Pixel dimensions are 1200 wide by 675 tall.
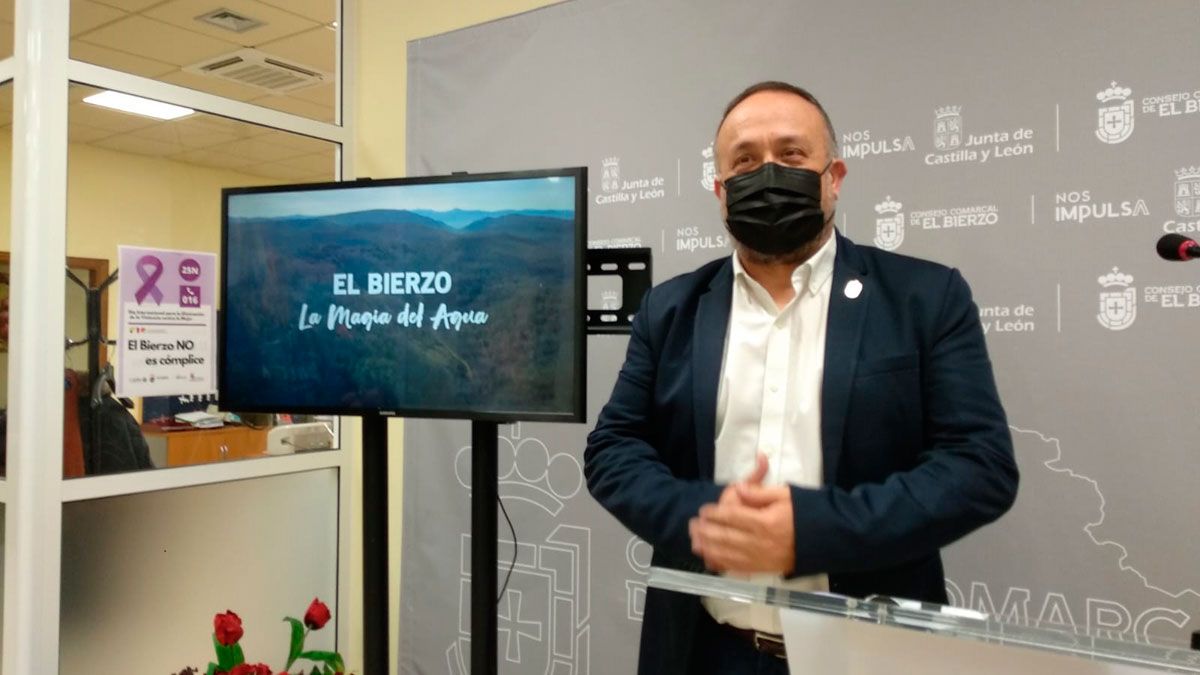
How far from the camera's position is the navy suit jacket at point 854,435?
100 centimetres

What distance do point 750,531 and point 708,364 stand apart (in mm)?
346

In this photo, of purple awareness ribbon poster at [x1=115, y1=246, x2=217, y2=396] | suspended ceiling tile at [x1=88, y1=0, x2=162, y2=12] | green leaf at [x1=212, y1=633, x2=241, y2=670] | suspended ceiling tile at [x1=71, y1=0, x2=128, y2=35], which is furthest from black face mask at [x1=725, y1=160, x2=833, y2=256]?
suspended ceiling tile at [x1=88, y1=0, x2=162, y2=12]

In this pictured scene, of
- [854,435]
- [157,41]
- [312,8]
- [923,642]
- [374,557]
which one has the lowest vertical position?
[374,557]

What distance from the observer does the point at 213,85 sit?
2613mm

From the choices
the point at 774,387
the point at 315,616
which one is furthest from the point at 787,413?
the point at 315,616

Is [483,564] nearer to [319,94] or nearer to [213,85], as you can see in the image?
[213,85]

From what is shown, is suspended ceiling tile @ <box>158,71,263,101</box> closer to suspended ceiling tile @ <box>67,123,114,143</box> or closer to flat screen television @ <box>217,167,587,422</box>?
suspended ceiling tile @ <box>67,123,114,143</box>

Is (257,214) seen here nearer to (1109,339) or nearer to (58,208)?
(58,208)

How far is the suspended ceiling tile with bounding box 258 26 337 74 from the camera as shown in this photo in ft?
9.64

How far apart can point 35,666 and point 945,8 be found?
269 cm

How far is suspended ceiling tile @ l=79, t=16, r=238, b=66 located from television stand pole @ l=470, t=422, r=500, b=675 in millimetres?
1577

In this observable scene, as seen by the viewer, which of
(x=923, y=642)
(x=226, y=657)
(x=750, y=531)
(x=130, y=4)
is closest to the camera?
(x=923, y=642)

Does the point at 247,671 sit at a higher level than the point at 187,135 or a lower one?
lower

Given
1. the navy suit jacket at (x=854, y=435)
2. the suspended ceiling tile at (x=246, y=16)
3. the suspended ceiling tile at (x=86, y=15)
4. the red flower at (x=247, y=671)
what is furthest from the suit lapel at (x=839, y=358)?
the suspended ceiling tile at (x=246, y=16)
